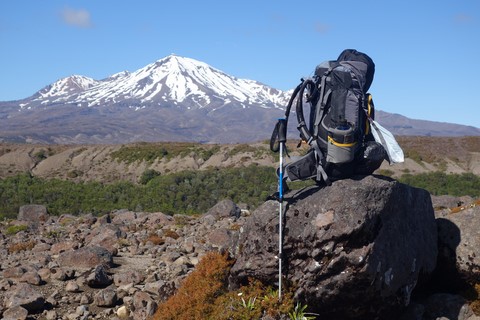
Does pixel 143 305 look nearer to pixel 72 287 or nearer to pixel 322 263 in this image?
pixel 72 287

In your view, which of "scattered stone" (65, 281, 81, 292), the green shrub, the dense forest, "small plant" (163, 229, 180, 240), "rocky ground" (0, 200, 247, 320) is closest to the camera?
"rocky ground" (0, 200, 247, 320)

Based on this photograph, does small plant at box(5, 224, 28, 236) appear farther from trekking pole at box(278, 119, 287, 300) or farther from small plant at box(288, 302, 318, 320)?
small plant at box(288, 302, 318, 320)

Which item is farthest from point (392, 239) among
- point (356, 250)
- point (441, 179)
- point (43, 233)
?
point (441, 179)

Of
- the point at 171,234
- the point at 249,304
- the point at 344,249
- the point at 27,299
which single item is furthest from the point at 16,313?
the point at 171,234

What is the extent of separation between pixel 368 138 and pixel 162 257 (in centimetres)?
494

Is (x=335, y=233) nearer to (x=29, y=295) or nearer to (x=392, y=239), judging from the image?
(x=392, y=239)


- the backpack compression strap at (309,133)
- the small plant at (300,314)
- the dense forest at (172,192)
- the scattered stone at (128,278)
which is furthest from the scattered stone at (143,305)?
the dense forest at (172,192)

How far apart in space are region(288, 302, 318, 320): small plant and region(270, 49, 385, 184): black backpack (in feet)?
4.61

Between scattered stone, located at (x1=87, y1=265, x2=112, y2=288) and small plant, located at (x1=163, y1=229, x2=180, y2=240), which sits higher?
scattered stone, located at (x1=87, y1=265, x2=112, y2=288)

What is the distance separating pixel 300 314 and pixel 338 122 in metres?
2.14

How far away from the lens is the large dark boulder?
5.77m

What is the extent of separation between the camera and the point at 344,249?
5777 millimetres

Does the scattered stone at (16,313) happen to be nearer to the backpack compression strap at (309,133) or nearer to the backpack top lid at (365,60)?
the backpack compression strap at (309,133)

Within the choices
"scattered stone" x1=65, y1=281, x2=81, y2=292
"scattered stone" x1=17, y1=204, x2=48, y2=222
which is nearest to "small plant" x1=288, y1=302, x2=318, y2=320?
"scattered stone" x1=65, y1=281, x2=81, y2=292
